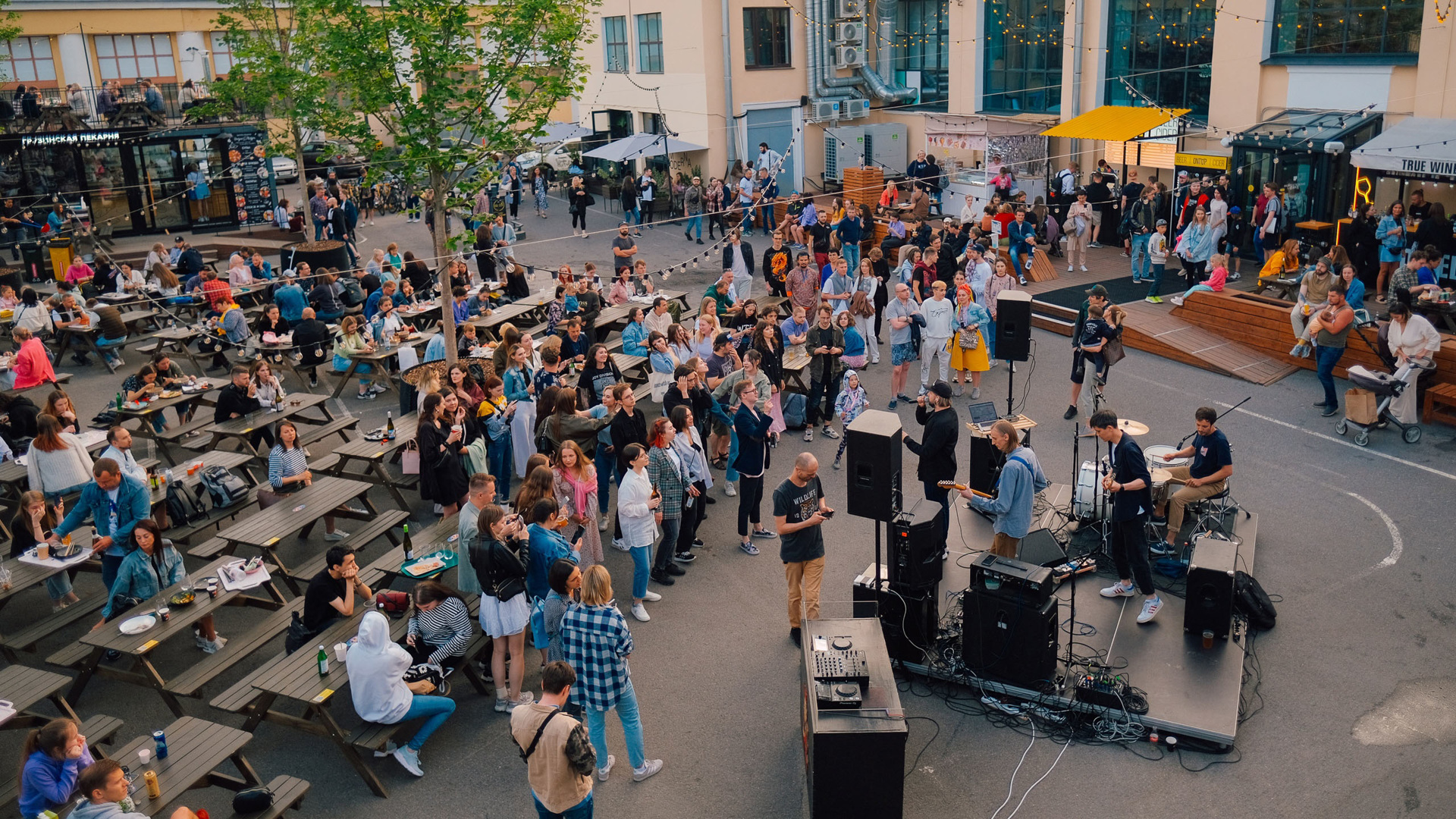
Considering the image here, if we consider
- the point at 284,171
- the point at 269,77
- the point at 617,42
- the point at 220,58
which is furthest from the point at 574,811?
the point at 220,58

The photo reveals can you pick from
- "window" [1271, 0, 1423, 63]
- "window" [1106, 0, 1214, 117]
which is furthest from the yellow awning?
"window" [1271, 0, 1423, 63]

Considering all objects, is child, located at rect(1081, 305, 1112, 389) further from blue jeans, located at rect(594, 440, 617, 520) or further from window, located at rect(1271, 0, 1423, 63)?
window, located at rect(1271, 0, 1423, 63)

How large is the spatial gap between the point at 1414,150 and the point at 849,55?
14.7m

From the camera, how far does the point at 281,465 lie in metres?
9.77

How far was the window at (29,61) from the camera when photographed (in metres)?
33.3

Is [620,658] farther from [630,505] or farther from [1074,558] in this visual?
[1074,558]

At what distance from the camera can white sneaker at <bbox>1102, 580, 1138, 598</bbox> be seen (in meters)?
8.55

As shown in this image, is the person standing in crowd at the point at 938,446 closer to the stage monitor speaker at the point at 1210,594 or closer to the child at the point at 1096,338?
the stage monitor speaker at the point at 1210,594

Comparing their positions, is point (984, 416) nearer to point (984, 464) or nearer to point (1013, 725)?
point (984, 464)

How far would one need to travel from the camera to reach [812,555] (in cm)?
801

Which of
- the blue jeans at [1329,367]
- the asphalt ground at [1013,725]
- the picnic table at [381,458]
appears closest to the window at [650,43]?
the picnic table at [381,458]

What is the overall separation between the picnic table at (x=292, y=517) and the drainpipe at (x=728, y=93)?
18910 millimetres

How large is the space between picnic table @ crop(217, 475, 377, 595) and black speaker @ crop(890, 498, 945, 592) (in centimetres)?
459

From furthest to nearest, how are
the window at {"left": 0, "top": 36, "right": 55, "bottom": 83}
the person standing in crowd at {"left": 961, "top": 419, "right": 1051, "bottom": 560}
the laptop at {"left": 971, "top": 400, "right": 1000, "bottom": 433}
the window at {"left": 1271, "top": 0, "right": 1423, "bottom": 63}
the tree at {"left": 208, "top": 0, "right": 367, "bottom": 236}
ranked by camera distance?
the window at {"left": 0, "top": 36, "right": 55, "bottom": 83} < the tree at {"left": 208, "top": 0, "right": 367, "bottom": 236} < the window at {"left": 1271, "top": 0, "right": 1423, "bottom": 63} < the laptop at {"left": 971, "top": 400, "right": 1000, "bottom": 433} < the person standing in crowd at {"left": 961, "top": 419, "right": 1051, "bottom": 560}
